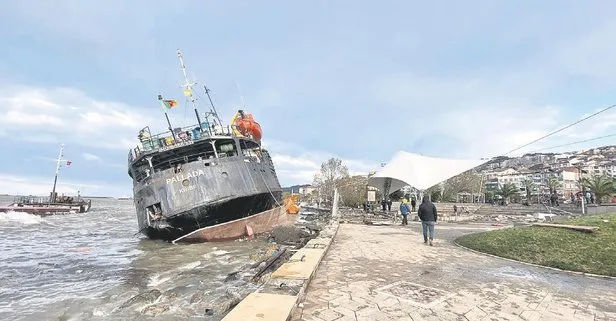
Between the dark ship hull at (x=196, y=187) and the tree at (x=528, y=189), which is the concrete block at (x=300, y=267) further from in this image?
the tree at (x=528, y=189)

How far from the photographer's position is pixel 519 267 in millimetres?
8414

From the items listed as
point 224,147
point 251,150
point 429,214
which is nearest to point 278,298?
point 429,214

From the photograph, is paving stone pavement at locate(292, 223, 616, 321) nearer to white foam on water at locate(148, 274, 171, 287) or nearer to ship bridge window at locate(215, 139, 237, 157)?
white foam on water at locate(148, 274, 171, 287)

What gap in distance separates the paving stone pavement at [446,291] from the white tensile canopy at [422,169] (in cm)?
1685

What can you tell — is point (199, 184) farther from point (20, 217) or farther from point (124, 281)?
point (20, 217)

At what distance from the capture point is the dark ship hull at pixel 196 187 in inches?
678

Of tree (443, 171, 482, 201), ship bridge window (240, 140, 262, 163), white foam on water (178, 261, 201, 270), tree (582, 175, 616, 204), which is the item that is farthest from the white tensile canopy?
tree (443, 171, 482, 201)

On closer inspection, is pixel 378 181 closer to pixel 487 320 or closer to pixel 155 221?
pixel 155 221

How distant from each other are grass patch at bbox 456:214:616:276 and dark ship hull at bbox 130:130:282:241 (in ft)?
35.0

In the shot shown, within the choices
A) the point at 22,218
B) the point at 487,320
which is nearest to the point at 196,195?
the point at 487,320

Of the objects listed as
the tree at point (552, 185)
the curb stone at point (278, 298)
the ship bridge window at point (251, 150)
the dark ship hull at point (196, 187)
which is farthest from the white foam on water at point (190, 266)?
the tree at point (552, 185)

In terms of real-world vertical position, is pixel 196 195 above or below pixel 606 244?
above

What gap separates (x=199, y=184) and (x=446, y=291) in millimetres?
13611

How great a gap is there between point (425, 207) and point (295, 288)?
299 inches
